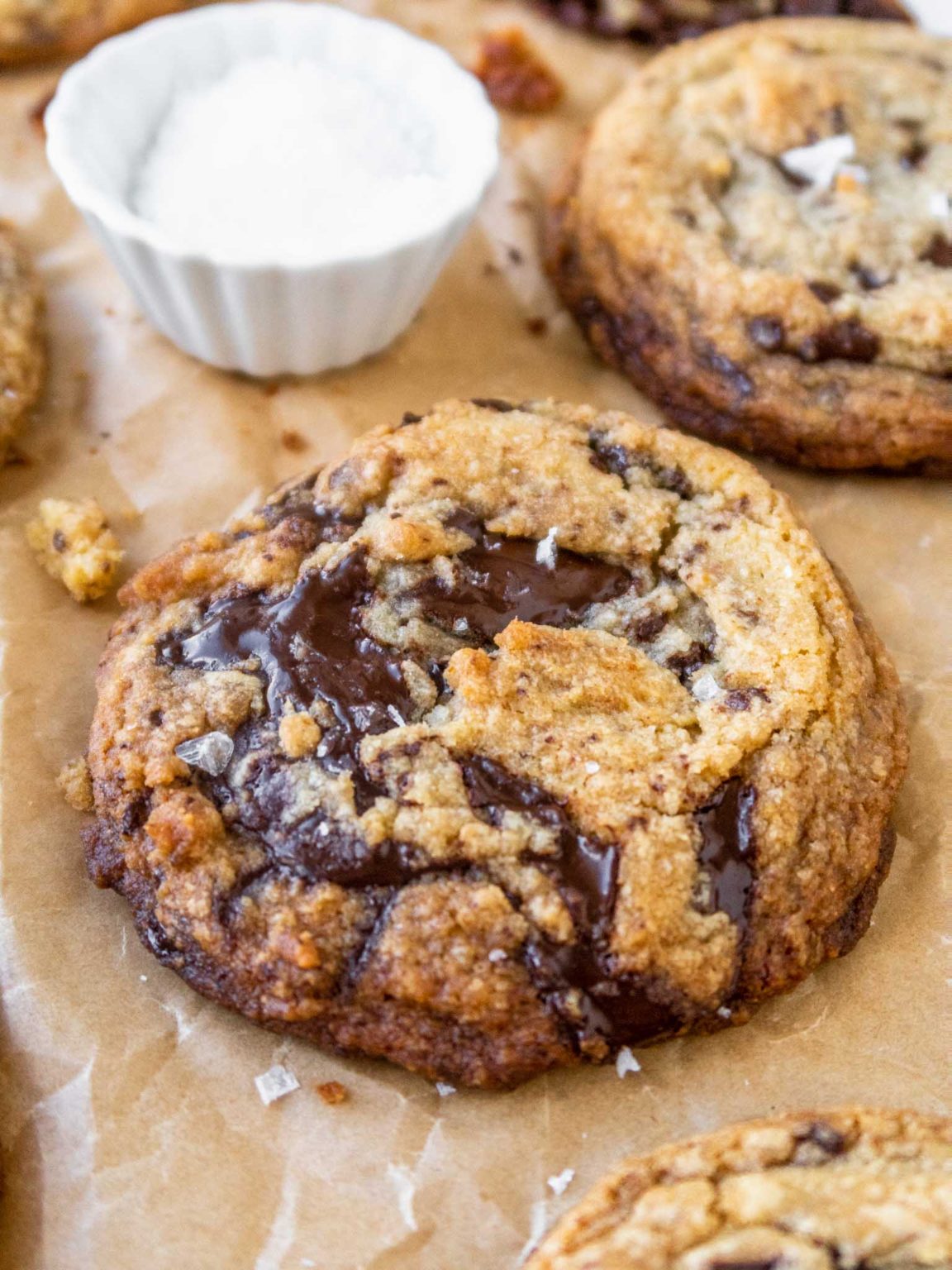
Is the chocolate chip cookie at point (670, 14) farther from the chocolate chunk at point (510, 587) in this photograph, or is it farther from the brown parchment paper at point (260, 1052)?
the chocolate chunk at point (510, 587)


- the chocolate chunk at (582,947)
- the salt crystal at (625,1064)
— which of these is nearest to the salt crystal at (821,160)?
the chocolate chunk at (582,947)

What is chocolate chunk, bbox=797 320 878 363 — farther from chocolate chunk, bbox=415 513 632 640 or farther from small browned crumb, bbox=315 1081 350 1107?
small browned crumb, bbox=315 1081 350 1107

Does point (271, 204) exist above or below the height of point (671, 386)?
above

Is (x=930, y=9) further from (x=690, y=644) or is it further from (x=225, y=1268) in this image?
(x=225, y=1268)

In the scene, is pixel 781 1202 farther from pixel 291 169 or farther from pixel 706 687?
pixel 291 169

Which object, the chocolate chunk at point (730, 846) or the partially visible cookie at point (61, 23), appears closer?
the chocolate chunk at point (730, 846)

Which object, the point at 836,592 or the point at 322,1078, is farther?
the point at 836,592

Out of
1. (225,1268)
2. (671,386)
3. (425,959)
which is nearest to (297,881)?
(425,959)

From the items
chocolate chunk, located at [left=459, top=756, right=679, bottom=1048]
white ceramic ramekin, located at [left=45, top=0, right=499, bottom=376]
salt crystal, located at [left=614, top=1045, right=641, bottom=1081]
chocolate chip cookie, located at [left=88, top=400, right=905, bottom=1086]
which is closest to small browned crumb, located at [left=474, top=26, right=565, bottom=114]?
white ceramic ramekin, located at [left=45, top=0, right=499, bottom=376]

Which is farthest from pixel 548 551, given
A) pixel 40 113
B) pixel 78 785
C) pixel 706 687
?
pixel 40 113
